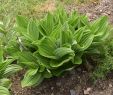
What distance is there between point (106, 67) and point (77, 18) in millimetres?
762

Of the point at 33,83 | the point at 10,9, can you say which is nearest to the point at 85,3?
the point at 10,9

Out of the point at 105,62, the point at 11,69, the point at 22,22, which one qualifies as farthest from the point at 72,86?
the point at 22,22

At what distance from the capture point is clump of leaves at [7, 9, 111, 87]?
4.79 metres

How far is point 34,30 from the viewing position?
16.5 ft

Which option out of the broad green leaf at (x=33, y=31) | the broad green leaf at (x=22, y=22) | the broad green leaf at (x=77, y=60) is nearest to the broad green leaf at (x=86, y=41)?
the broad green leaf at (x=77, y=60)

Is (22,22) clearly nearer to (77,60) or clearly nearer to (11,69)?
(11,69)

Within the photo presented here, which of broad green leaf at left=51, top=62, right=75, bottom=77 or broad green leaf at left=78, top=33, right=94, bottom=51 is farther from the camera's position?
broad green leaf at left=51, top=62, right=75, bottom=77

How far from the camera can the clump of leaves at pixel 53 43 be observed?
4.79 meters

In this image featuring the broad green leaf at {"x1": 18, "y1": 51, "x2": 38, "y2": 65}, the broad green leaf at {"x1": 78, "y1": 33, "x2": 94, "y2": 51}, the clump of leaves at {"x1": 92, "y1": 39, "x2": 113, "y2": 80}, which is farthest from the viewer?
the clump of leaves at {"x1": 92, "y1": 39, "x2": 113, "y2": 80}

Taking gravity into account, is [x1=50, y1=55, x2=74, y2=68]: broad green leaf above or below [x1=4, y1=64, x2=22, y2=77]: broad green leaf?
above

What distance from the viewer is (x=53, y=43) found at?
4.79 meters

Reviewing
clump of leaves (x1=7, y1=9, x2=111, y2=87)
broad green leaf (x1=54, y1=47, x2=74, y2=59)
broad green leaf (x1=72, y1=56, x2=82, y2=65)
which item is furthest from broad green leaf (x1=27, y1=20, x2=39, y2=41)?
broad green leaf (x1=72, y1=56, x2=82, y2=65)

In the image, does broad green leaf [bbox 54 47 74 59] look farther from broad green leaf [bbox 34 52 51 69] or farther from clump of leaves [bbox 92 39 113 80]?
clump of leaves [bbox 92 39 113 80]

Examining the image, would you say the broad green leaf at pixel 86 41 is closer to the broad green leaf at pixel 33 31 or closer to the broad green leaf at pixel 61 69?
the broad green leaf at pixel 61 69
